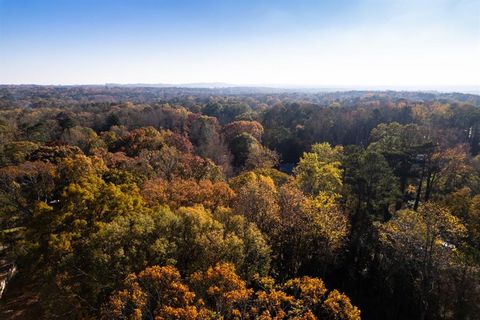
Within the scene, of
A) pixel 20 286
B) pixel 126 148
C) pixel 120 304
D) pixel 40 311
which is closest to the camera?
pixel 120 304

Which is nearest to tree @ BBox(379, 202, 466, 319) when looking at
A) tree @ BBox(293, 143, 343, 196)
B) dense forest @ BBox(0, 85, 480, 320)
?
dense forest @ BBox(0, 85, 480, 320)

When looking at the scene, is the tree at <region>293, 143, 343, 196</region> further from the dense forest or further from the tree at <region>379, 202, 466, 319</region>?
the tree at <region>379, 202, 466, 319</region>

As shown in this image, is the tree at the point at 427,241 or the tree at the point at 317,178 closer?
the tree at the point at 427,241

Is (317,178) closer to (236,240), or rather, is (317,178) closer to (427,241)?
(427,241)

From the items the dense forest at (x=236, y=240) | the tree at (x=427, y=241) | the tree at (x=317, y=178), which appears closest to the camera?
the dense forest at (x=236, y=240)

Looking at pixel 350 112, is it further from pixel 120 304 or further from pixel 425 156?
pixel 120 304

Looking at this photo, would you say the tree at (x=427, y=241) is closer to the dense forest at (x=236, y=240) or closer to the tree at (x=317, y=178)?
the dense forest at (x=236, y=240)

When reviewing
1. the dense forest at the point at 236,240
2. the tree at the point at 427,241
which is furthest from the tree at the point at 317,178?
the tree at the point at 427,241

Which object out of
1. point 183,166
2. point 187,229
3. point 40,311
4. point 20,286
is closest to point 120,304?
point 187,229

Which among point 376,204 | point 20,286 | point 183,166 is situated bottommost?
point 20,286

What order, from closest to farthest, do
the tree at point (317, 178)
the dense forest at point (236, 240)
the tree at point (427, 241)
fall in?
1. the dense forest at point (236, 240)
2. the tree at point (427, 241)
3. the tree at point (317, 178)

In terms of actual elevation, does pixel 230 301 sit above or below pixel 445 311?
above
